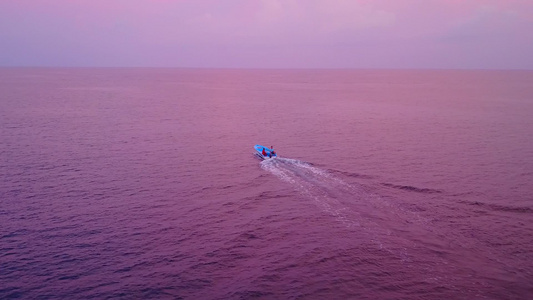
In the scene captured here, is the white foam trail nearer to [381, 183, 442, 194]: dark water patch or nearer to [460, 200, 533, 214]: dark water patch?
[381, 183, 442, 194]: dark water patch

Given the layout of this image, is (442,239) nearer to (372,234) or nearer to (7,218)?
(372,234)

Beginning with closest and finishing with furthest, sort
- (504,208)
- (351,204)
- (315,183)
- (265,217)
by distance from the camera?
(265,217), (504,208), (351,204), (315,183)

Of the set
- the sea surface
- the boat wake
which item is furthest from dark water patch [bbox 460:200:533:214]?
the boat wake

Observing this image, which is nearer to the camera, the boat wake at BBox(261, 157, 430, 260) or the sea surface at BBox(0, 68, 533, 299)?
the sea surface at BBox(0, 68, 533, 299)

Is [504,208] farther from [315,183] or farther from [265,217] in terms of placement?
[265,217]

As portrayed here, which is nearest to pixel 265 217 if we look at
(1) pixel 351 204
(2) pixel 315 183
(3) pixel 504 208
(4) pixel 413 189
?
(1) pixel 351 204

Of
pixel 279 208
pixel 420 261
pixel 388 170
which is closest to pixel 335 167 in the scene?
pixel 388 170

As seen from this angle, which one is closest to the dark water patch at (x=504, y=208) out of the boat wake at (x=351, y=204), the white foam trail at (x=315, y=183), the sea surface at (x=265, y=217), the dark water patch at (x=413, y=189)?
the sea surface at (x=265, y=217)

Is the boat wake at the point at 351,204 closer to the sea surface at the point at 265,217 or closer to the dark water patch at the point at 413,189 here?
the sea surface at the point at 265,217

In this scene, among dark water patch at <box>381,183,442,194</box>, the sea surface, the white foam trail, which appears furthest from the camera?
dark water patch at <box>381,183,442,194</box>
